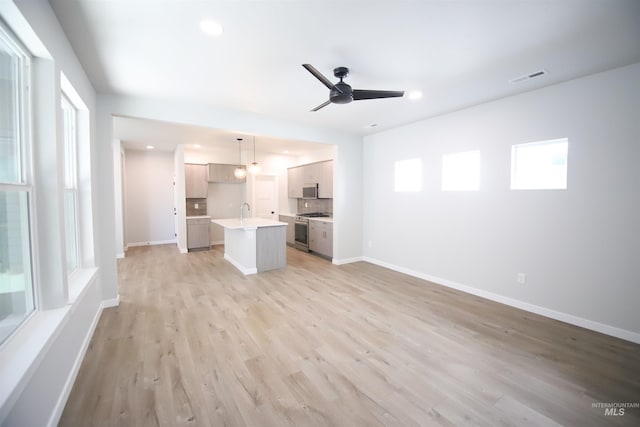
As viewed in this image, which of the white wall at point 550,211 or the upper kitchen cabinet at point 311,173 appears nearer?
the white wall at point 550,211

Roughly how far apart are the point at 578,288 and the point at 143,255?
25.8ft

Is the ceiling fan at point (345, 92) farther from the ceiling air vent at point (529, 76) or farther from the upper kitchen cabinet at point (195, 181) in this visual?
the upper kitchen cabinet at point (195, 181)

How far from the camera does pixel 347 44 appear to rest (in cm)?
229

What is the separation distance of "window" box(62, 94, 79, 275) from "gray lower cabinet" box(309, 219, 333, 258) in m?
4.20

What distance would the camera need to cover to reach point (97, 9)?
1858mm

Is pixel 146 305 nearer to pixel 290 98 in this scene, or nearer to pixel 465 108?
pixel 290 98

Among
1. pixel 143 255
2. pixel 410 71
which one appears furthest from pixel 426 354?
pixel 143 255

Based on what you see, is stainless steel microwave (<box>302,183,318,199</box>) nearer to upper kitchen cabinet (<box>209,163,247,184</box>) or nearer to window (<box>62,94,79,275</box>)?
upper kitchen cabinet (<box>209,163,247,184</box>)

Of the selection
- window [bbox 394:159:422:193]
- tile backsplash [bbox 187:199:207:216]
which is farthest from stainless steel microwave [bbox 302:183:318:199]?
tile backsplash [bbox 187:199:207:216]

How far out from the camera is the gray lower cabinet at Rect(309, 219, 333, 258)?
5.93 meters

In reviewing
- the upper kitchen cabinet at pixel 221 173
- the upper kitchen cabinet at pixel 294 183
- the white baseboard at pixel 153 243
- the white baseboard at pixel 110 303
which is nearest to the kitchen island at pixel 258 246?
the white baseboard at pixel 110 303

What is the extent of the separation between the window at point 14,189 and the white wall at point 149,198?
20.6 feet

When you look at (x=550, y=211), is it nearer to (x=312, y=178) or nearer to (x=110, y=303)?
(x=312, y=178)

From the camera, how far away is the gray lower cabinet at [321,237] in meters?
5.93
